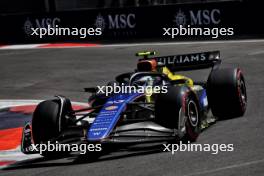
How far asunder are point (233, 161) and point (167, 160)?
854 millimetres

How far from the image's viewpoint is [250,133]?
396 inches

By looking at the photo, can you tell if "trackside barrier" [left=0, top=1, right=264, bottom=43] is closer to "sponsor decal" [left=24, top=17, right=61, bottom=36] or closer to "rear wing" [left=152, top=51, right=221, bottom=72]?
"sponsor decal" [left=24, top=17, right=61, bottom=36]

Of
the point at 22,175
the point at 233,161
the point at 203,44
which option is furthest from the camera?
the point at 203,44

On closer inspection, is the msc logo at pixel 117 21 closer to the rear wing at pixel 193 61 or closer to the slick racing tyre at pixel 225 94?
the rear wing at pixel 193 61

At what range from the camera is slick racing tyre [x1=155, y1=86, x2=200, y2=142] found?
377 inches

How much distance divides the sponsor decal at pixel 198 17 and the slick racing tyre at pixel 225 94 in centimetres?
1454

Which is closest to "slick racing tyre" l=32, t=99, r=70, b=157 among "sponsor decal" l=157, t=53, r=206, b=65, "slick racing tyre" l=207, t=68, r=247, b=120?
"slick racing tyre" l=207, t=68, r=247, b=120

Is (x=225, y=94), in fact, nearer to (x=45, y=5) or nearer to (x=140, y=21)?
(x=140, y=21)

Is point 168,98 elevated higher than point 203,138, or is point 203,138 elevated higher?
point 168,98

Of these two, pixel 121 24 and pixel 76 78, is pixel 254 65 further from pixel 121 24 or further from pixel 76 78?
pixel 121 24

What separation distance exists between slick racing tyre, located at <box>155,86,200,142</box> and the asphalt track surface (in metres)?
0.32

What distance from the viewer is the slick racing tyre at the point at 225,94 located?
11.3 metres

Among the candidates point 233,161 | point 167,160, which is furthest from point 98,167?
point 233,161

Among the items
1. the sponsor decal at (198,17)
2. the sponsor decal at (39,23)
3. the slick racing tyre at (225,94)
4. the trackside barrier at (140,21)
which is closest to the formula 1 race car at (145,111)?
the slick racing tyre at (225,94)
